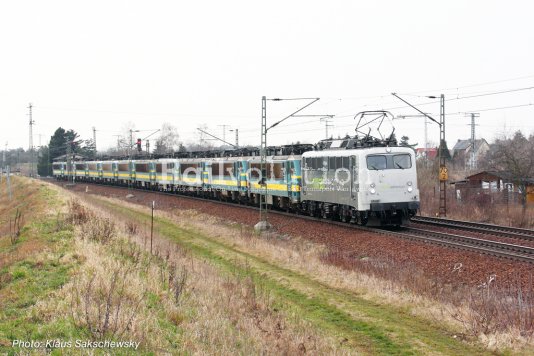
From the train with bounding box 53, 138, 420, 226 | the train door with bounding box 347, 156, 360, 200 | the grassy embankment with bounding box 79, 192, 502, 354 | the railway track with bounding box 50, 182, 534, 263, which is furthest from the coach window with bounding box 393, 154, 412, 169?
the grassy embankment with bounding box 79, 192, 502, 354

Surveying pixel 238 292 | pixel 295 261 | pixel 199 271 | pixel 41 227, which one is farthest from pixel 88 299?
pixel 41 227

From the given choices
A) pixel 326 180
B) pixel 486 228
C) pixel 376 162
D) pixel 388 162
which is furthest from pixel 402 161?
pixel 486 228

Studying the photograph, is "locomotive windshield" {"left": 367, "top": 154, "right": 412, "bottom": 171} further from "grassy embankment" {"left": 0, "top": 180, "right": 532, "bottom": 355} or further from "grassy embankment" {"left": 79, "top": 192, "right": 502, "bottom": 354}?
"grassy embankment" {"left": 0, "top": 180, "right": 532, "bottom": 355}

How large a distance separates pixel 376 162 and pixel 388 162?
509mm

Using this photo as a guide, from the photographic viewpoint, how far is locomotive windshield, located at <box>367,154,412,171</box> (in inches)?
885

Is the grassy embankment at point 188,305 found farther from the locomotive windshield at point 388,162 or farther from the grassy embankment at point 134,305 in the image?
the locomotive windshield at point 388,162

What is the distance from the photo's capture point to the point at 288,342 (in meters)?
9.34

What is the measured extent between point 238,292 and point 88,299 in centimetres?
407

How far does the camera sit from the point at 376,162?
887 inches

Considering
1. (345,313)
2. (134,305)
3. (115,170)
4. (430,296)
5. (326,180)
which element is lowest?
(345,313)

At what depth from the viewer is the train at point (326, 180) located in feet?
73.8

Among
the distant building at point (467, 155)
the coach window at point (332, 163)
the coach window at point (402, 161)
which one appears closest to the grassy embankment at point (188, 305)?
the coach window at point (402, 161)

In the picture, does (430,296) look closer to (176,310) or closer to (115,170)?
(176,310)

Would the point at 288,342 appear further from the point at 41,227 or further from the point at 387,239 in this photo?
the point at 41,227
